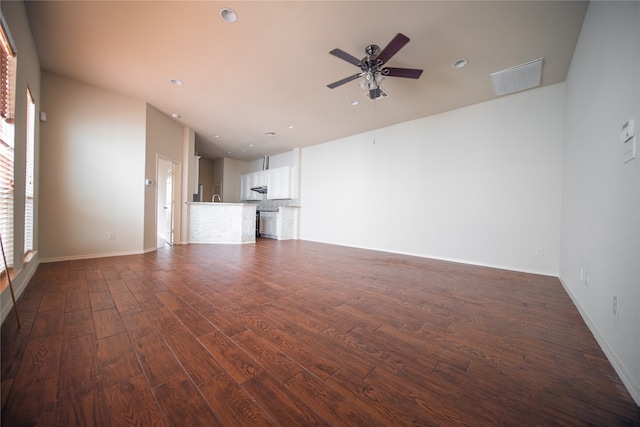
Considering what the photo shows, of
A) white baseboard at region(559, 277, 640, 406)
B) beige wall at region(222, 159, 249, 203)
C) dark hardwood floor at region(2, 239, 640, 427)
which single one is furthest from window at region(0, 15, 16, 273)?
beige wall at region(222, 159, 249, 203)

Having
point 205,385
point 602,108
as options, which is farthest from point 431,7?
point 205,385

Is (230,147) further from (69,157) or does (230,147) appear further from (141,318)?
(141,318)

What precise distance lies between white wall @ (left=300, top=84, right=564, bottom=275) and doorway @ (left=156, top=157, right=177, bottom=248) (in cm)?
425

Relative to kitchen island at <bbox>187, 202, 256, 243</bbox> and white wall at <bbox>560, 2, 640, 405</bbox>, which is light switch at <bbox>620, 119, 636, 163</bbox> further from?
kitchen island at <bbox>187, 202, 256, 243</bbox>

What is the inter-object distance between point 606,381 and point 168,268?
4.40 m

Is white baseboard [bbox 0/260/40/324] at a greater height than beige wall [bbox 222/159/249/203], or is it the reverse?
beige wall [bbox 222/159/249/203]

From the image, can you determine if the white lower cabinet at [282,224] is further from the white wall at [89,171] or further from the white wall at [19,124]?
the white wall at [19,124]

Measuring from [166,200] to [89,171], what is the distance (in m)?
3.07

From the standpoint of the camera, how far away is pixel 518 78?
3301 millimetres

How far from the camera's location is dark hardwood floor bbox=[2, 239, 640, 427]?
1.04m

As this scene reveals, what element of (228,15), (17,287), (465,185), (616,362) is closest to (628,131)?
(616,362)

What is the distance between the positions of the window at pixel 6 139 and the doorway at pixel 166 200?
274 cm

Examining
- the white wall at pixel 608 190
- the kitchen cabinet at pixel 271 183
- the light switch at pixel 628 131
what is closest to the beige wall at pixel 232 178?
the kitchen cabinet at pixel 271 183

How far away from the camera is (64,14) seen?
2.42 m
